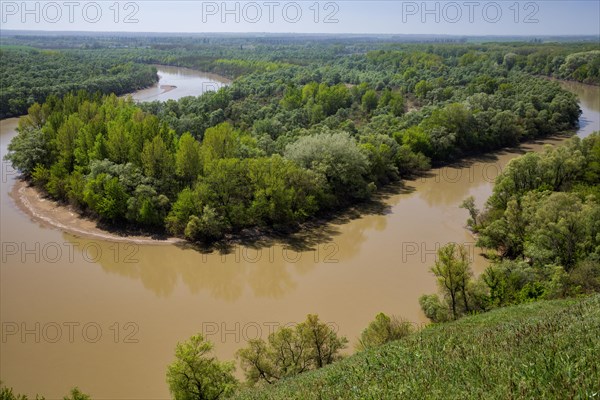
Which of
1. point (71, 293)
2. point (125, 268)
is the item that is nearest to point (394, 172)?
point (125, 268)

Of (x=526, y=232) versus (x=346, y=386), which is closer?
(x=346, y=386)

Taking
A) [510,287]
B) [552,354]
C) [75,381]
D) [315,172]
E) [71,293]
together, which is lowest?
[75,381]

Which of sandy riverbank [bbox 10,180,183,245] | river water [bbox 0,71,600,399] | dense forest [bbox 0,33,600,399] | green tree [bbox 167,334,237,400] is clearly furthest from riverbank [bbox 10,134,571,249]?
green tree [bbox 167,334,237,400]

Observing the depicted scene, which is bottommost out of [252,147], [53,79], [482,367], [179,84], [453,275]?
[453,275]

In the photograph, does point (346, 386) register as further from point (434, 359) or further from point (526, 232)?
point (526, 232)

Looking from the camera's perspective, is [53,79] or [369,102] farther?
[53,79]

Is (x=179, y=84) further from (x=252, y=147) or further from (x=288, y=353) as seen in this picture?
(x=288, y=353)

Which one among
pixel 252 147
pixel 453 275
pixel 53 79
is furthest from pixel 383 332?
pixel 53 79

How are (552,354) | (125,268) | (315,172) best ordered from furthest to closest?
(315,172) → (125,268) → (552,354)

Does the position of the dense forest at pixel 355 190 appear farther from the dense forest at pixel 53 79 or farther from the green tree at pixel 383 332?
the dense forest at pixel 53 79
